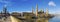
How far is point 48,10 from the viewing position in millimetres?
3004

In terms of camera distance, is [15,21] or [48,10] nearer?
[15,21]

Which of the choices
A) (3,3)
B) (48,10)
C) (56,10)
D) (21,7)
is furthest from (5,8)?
(56,10)

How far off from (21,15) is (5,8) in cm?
40

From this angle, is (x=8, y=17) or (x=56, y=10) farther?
(x=56, y=10)

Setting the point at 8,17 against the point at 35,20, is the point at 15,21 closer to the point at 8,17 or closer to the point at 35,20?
the point at 8,17

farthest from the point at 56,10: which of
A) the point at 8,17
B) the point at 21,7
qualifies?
the point at 8,17

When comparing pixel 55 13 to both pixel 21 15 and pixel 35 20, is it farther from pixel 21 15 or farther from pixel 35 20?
pixel 21 15

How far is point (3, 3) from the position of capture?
2947 millimetres

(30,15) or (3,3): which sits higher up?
(3,3)

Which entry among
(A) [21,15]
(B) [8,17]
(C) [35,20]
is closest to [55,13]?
(C) [35,20]

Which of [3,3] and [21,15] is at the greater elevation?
[3,3]

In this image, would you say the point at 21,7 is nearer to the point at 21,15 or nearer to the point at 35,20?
the point at 21,15

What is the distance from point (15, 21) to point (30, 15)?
0.35 meters

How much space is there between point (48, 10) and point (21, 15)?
625mm
